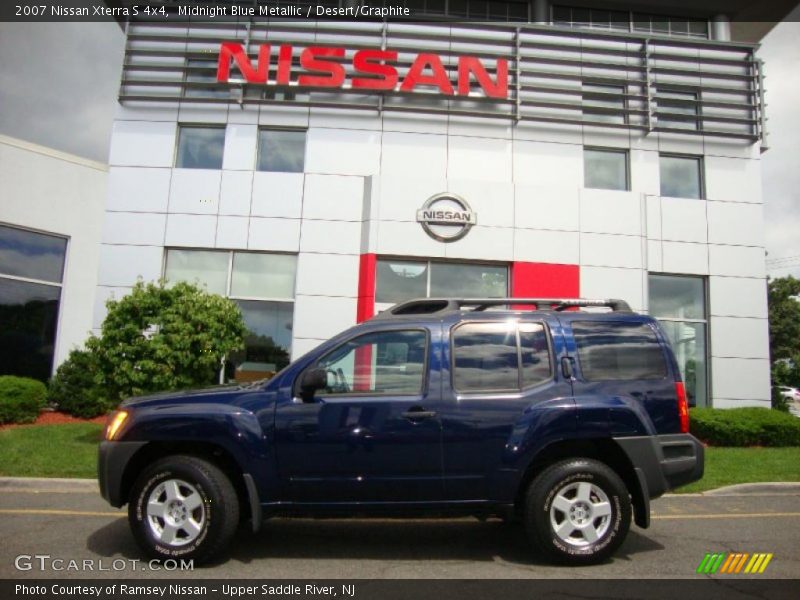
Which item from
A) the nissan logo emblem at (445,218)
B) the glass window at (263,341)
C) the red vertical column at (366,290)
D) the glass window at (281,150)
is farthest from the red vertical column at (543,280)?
the glass window at (281,150)

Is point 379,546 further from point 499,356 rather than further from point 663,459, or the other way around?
point 663,459

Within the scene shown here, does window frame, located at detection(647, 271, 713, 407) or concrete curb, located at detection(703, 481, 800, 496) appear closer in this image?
concrete curb, located at detection(703, 481, 800, 496)

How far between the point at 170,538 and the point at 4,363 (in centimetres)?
1162

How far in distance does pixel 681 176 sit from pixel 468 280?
6.29m

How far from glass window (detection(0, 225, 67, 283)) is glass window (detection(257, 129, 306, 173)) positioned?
5.30 m

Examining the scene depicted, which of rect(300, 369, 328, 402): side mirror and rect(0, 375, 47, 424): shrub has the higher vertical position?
rect(300, 369, 328, 402): side mirror

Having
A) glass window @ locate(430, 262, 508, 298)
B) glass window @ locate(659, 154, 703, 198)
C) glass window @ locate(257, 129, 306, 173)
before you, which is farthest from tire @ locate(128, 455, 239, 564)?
glass window @ locate(659, 154, 703, 198)

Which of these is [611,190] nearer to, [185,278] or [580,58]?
[580,58]

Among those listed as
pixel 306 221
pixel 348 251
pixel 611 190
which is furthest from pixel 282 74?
pixel 611 190

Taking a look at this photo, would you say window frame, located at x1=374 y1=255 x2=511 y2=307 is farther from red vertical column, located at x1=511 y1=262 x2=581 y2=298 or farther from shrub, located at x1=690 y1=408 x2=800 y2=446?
shrub, located at x1=690 y1=408 x2=800 y2=446

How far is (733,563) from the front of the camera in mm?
4695

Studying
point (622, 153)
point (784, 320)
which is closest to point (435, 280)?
point (622, 153)

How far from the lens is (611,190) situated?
47.0 feet

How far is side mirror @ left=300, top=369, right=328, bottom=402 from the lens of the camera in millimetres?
4375
